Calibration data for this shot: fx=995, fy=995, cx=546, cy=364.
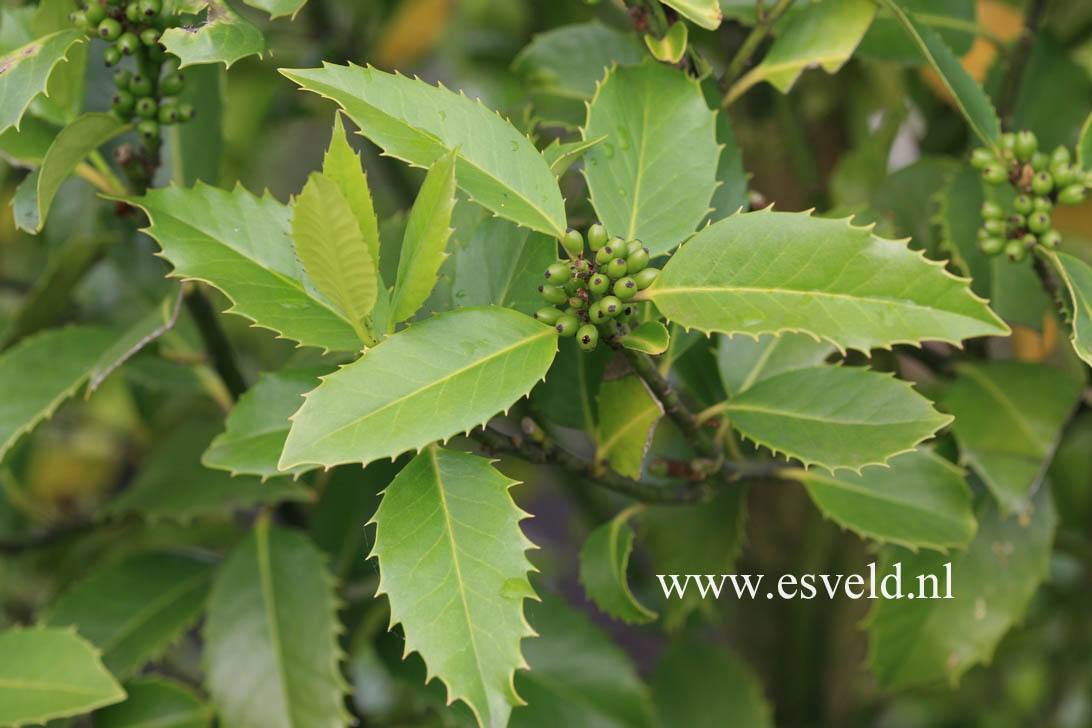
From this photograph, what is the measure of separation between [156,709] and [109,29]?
1.57ft

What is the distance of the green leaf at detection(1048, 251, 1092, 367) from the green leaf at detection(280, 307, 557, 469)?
0.85 feet

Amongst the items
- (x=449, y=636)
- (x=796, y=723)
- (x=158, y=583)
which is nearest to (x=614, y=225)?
(x=449, y=636)

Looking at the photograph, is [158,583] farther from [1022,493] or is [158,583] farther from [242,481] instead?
[1022,493]

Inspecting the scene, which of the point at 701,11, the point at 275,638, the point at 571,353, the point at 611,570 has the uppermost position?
the point at 701,11

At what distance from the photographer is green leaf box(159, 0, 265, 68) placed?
48 centimetres

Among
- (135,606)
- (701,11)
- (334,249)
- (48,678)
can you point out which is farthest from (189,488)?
(701,11)

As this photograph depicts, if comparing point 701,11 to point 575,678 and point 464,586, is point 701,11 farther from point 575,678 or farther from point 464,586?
point 575,678

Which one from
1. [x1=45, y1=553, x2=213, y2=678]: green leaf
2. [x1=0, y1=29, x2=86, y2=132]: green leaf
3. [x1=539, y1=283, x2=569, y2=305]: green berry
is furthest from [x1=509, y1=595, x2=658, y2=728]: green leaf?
[x1=0, y1=29, x2=86, y2=132]: green leaf

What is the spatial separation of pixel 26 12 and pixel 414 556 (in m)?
0.43

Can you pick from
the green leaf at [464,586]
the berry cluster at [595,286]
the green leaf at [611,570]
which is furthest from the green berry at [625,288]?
the green leaf at [611,570]

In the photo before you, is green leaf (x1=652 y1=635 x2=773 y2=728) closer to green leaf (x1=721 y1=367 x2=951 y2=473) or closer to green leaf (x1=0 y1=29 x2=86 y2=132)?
green leaf (x1=721 y1=367 x2=951 y2=473)

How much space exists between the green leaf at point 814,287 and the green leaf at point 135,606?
525mm

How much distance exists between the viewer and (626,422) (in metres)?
0.54

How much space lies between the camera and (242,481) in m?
0.77
